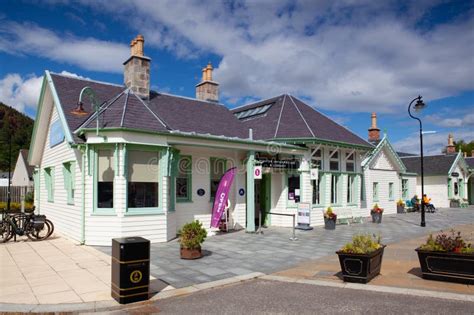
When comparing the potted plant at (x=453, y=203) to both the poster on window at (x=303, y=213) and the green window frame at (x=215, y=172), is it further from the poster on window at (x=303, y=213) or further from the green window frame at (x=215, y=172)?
the green window frame at (x=215, y=172)

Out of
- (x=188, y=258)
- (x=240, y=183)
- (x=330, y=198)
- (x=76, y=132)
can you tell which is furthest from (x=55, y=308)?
(x=330, y=198)

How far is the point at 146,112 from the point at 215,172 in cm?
370

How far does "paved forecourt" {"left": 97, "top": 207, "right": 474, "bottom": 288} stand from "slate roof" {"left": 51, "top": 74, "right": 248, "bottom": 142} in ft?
12.6

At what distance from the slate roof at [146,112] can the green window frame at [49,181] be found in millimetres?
3661

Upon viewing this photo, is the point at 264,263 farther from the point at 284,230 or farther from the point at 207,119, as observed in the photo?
the point at 207,119

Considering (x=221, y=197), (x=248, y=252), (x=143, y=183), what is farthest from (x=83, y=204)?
(x=248, y=252)

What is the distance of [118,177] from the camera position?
11.4 metres

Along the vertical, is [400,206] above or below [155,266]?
above

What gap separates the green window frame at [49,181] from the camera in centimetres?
1566

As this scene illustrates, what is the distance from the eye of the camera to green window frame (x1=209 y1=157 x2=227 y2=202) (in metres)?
14.6

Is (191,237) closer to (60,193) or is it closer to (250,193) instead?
(250,193)

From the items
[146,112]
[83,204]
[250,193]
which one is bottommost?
[83,204]

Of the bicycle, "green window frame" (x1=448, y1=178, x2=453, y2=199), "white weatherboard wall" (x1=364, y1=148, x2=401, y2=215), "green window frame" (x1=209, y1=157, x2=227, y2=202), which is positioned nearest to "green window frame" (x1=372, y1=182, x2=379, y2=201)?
"white weatherboard wall" (x1=364, y1=148, x2=401, y2=215)

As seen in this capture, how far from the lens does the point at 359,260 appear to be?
730cm
